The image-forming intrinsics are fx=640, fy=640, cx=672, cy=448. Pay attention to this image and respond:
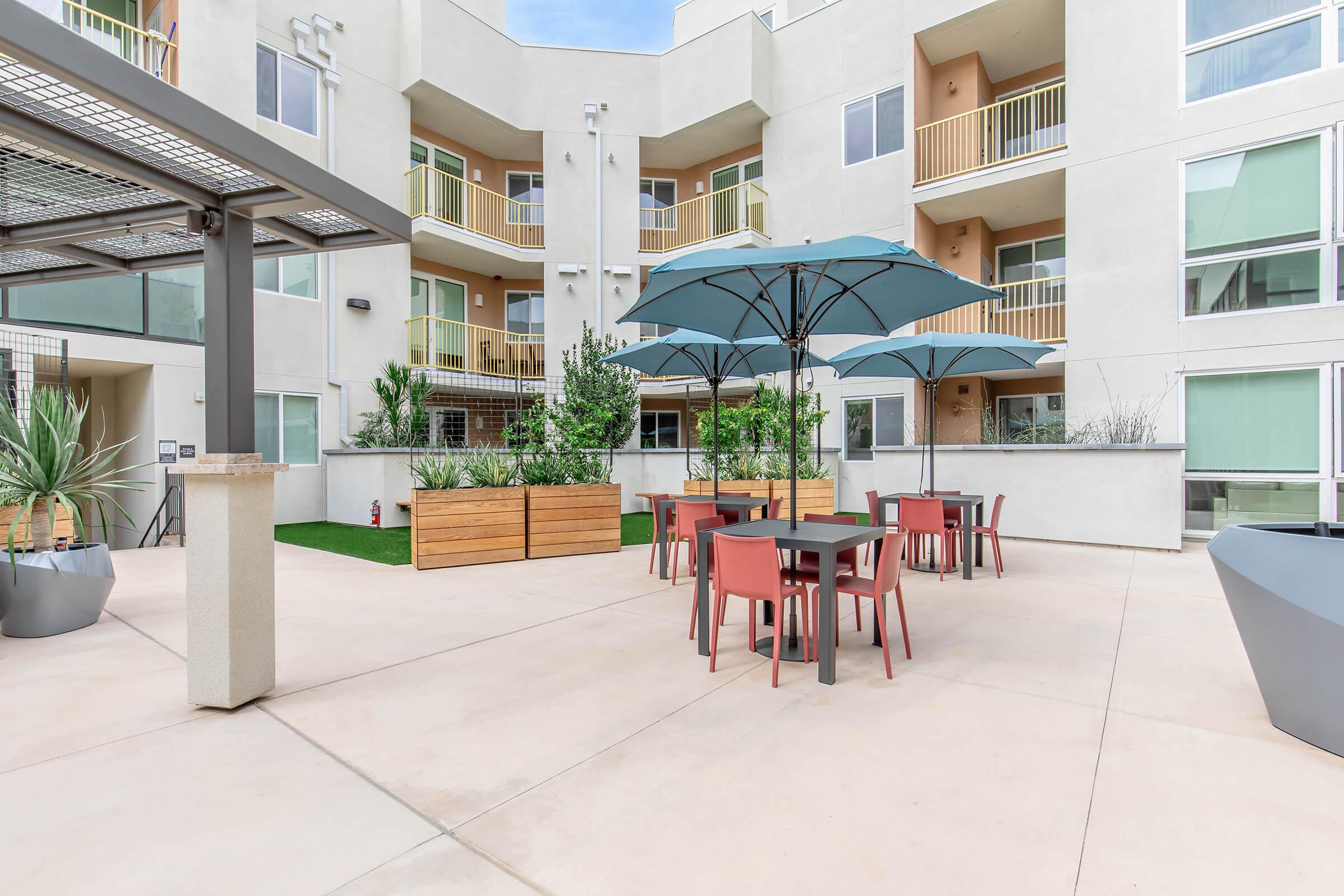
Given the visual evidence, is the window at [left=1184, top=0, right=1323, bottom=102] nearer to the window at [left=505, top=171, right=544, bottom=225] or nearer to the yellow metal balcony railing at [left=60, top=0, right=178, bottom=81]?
the window at [left=505, top=171, right=544, bottom=225]

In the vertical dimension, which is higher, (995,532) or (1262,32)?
(1262,32)

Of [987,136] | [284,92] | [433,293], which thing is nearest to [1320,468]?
[987,136]

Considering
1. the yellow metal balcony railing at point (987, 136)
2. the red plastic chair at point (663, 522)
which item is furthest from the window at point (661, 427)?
the red plastic chair at point (663, 522)

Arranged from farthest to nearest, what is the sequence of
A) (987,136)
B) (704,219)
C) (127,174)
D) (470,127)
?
(704,219) < (470,127) < (987,136) < (127,174)

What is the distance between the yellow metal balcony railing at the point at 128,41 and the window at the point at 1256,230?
15138mm

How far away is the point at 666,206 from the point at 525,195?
361 centimetres

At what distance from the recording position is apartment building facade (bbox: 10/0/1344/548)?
8.44m

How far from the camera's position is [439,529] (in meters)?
6.75

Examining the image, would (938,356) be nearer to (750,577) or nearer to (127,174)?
(750,577)

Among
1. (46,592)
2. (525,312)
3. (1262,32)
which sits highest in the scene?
(1262,32)

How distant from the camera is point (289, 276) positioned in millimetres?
11414

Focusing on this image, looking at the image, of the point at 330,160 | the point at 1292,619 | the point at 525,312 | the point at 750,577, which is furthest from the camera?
the point at 525,312

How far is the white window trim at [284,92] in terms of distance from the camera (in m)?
11.2

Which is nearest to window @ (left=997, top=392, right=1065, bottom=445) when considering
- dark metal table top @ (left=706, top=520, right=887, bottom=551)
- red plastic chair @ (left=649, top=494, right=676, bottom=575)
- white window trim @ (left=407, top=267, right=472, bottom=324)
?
red plastic chair @ (left=649, top=494, right=676, bottom=575)
